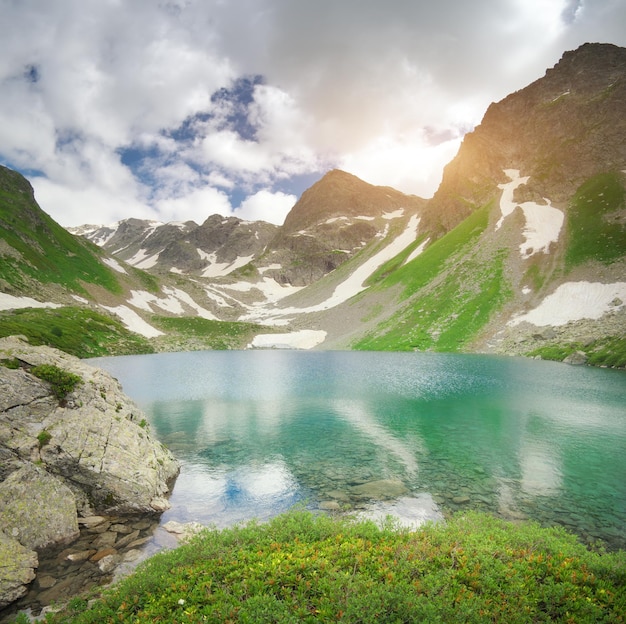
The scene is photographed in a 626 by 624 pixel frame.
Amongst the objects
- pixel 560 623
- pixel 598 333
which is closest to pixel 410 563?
pixel 560 623

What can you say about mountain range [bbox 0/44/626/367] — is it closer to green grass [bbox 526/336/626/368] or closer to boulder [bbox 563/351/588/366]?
green grass [bbox 526/336/626/368]

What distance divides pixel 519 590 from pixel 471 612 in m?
1.79

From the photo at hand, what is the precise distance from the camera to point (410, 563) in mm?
9617

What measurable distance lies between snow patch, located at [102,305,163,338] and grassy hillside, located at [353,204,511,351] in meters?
73.5

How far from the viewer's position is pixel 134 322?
135m

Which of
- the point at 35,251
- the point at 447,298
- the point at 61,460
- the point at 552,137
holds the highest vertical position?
the point at 552,137

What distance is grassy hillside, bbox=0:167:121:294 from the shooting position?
115 metres

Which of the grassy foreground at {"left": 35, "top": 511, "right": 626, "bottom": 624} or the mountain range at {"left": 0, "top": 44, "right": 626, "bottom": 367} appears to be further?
the mountain range at {"left": 0, "top": 44, "right": 626, "bottom": 367}

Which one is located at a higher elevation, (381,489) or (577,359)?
(577,359)

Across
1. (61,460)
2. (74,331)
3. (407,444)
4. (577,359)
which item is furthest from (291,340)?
(61,460)

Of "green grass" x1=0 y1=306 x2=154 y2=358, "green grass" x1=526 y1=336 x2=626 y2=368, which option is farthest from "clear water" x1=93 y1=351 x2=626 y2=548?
"green grass" x1=0 y1=306 x2=154 y2=358

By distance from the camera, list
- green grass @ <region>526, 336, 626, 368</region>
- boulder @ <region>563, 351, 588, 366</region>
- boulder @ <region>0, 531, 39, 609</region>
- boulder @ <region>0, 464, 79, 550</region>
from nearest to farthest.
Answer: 1. boulder @ <region>0, 531, 39, 609</region>
2. boulder @ <region>0, 464, 79, 550</region>
3. green grass @ <region>526, 336, 626, 368</region>
4. boulder @ <region>563, 351, 588, 366</region>

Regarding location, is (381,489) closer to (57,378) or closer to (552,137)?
(57,378)

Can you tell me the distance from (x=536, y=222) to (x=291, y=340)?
9826 centimetres
